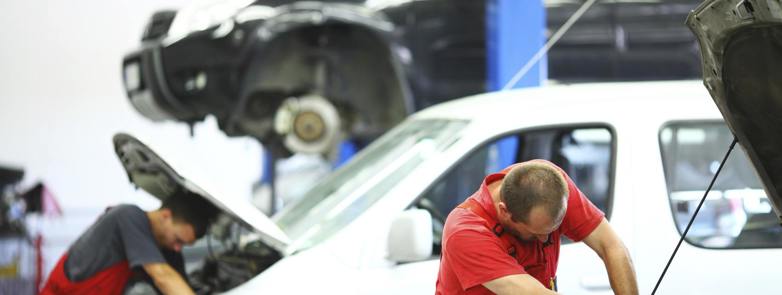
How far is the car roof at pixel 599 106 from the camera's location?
4461 mm

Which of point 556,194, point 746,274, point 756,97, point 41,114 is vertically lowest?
point 41,114

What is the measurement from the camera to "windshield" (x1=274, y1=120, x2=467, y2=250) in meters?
4.39

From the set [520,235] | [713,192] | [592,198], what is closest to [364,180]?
[592,198]

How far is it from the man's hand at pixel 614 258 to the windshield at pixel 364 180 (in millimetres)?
1009

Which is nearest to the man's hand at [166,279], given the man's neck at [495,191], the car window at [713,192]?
the man's neck at [495,191]

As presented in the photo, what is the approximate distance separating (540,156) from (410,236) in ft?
4.29

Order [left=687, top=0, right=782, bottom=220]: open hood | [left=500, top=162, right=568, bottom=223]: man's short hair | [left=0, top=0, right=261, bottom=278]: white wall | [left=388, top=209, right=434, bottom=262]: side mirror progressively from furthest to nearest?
[left=0, top=0, right=261, bottom=278]: white wall, [left=388, top=209, right=434, bottom=262]: side mirror, [left=500, top=162, right=568, bottom=223]: man's short hair, [left=687, top=0, right=782, bottom=220]: open hood

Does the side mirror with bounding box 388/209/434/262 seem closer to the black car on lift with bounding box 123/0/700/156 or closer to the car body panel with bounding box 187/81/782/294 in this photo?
the car body panel with bounding box 187/81/782/294

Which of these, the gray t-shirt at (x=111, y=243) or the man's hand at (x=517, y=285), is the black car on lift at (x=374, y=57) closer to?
the gray t-shirt at (x=111, y=243)

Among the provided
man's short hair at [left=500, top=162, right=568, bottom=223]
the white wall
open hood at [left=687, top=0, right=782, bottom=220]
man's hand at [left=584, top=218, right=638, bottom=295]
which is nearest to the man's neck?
man's short hair at [left=500, top=162, right=568, bottom=223]

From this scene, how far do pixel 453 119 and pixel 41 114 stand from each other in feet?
33.7

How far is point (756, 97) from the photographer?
3.01 m

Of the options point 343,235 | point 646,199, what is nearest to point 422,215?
point 343,235

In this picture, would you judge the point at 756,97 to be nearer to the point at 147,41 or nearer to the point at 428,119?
the point at 428,119
